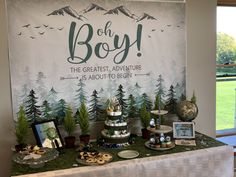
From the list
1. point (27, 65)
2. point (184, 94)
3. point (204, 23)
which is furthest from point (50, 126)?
point (204, 23)

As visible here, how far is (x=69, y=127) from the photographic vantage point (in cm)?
231

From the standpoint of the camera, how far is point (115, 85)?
8.33 feet

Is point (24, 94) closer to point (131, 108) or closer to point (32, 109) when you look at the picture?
point (32, 109)

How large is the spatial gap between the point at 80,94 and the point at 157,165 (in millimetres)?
899

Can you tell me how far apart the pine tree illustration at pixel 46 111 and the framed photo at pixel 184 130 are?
1.09 meters

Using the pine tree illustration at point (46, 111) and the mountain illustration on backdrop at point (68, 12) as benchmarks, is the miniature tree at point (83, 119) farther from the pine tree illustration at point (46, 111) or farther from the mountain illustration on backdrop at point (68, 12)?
the mountain illustration on backdrop at point (68, 12)

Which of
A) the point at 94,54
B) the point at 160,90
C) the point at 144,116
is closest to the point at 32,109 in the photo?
the point at 94,54

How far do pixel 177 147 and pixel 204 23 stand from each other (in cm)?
130

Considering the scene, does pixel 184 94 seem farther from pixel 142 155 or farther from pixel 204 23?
pixel 142 155

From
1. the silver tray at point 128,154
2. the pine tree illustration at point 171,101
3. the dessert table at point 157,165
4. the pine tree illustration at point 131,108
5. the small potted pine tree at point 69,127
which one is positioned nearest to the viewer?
the dessert table at point 157,165

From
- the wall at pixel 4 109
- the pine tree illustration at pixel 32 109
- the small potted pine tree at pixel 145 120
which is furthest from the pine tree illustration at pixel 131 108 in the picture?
the wall at pixel 4 109

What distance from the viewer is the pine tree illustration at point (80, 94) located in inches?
95.5

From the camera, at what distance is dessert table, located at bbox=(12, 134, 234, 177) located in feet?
6.08

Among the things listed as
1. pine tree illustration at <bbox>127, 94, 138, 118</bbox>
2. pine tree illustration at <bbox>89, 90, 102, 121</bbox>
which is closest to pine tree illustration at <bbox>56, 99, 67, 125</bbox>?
pine tree illustration at <bbox>89, 90, 102, 121</bbox>
